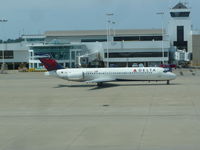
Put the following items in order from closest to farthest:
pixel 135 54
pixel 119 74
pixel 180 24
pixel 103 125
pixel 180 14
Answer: pixel 103 125 < pixel 119 74 < pixel 135 54 < pixel 180 14 < pixel 180 24

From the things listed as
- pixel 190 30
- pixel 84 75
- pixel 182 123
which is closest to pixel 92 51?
pixel 190 30

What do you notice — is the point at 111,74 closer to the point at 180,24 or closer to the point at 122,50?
the point at 122,50

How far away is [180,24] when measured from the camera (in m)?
136

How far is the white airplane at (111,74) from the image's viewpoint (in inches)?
1863

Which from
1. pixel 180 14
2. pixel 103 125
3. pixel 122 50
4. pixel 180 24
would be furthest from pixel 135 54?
pixel 103 125

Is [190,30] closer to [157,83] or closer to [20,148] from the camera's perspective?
[157,83]

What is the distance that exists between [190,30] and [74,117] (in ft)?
385

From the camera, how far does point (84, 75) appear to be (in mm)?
48906

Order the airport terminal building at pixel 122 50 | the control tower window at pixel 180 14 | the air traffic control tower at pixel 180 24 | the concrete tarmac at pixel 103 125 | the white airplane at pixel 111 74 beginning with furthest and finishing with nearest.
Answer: the control tower window at pixel 180 14 < the air traffic control tower at pixel 180 24 < the airport terminal building at pixel 122 50 < the white airplane at pixel 111 74 < the concrete tarmac at pixel 103 125

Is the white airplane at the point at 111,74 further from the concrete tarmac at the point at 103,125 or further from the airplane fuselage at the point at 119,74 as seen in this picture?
the concrete tarmac at the point at 103,125

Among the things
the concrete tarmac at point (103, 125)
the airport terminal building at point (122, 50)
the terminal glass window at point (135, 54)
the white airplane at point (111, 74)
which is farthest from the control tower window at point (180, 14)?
the concrete tarmac at point (103, 125)

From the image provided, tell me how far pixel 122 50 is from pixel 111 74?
222 ft

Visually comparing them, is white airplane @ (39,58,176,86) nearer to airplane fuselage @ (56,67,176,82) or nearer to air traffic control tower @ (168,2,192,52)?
airplane fuselage @ (56,67,176,82)

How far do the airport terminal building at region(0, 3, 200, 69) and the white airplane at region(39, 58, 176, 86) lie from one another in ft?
196
